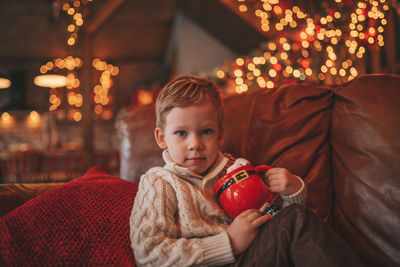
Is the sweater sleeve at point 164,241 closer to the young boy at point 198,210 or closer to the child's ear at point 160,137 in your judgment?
the young boy at point 198,210

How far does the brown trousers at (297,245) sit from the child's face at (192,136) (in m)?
0.29

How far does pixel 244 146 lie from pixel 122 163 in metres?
0.59

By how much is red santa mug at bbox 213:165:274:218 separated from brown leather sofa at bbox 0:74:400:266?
0.35 m

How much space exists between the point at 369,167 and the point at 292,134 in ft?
1.02

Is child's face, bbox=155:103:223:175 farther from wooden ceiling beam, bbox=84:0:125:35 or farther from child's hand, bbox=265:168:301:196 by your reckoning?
wooden ceiling beam, bbox=84:0:125:35

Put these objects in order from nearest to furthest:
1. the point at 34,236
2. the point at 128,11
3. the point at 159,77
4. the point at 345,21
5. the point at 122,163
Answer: the point at 34,236 → the point at 122,163 → the point at 345,21 → the point at 128,11 → the point at 159,77

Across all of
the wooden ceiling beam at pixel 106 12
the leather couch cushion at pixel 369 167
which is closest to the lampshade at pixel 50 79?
the wooden ceiling beam at pixel 106 12

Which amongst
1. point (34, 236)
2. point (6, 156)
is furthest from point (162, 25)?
point (34, 236)

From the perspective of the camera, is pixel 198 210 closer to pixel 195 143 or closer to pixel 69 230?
pixel 195 143

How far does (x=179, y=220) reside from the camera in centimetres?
95

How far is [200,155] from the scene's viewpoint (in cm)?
101

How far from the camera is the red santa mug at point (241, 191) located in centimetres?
90

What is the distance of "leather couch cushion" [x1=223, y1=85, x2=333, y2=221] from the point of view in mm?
1224

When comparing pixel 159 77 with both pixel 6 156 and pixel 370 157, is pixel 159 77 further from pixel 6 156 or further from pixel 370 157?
pixel 370 157
